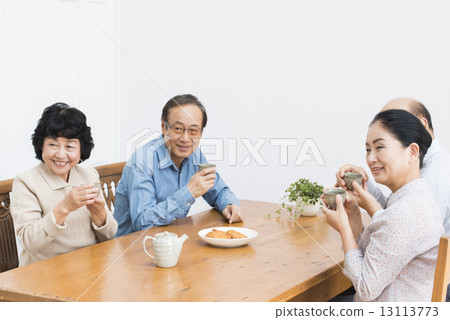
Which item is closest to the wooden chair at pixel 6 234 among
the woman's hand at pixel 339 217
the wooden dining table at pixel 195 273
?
the wooden dining table at pixel 195 273

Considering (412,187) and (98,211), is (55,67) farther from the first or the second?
(412,187)

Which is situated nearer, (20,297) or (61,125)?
(20,297)

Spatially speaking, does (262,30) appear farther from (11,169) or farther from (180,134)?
(11,169)

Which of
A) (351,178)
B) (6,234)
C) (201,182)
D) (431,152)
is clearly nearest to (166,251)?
(201,182)

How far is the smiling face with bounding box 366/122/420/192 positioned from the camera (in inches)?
51.8

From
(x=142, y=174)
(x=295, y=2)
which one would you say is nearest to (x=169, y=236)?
(x=142, y=174)

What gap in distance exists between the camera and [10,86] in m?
2.48

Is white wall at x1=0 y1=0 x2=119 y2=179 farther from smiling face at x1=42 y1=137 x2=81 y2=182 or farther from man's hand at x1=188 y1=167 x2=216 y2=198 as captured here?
man's hand at x1=188 y1=167 x2=216 y2=198

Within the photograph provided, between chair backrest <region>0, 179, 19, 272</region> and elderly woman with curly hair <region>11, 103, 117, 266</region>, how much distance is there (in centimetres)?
14

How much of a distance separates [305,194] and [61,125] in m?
0.93

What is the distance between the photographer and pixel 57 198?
169 centimetres

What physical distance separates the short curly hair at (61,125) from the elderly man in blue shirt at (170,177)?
10.4 inches

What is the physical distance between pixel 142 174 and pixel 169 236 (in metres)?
0.53
